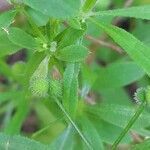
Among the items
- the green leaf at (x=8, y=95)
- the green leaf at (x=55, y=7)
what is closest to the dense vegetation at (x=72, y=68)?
the green leaf at (x=55, y=7)

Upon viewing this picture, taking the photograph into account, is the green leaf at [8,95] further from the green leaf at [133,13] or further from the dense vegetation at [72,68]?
the green leaf at [133,13]

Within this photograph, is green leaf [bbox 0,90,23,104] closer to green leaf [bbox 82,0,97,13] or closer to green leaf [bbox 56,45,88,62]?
green leaf [bbox 56,45,88,62]

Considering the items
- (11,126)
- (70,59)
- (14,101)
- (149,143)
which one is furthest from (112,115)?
(14,101)

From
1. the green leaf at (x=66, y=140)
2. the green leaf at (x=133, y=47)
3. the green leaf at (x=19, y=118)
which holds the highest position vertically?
the green leaf at (x=133, y=47)

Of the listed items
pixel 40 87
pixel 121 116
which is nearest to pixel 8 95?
pixel 121 116

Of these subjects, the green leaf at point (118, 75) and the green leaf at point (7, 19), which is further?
the green leaf at point (118, 75)

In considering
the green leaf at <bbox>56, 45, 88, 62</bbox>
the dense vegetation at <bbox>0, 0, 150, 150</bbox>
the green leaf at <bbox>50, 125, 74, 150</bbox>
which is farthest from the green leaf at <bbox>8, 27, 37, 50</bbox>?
the green leaf at <bbox>50, 125, 74, 150</bbox>
